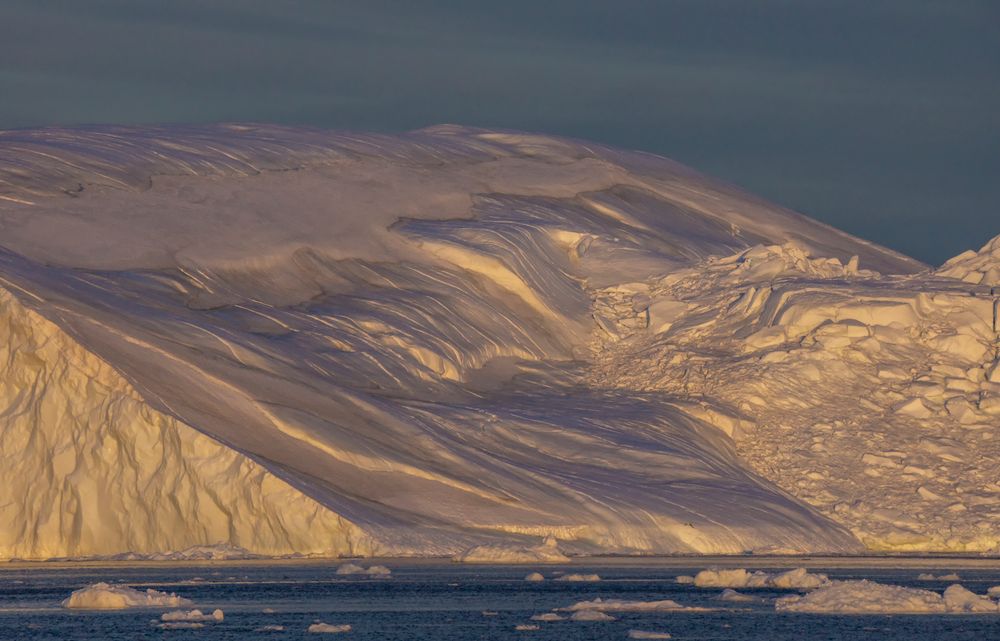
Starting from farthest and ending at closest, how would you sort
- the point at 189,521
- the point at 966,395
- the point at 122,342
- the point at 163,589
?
the point at 966,395 → the point at 122,342 → the point at 189,521 → the point at 163,589

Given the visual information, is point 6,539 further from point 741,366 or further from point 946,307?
point 946,307

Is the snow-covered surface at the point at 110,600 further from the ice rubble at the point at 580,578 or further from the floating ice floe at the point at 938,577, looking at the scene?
the floating ice floe at the point at 938,577

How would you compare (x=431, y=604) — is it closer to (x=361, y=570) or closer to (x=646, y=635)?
(x=361, y=570)

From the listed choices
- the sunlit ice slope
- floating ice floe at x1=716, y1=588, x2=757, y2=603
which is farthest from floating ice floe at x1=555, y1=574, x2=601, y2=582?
the sunlit ice slope

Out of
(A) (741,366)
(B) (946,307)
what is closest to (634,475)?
(A) (741,366)

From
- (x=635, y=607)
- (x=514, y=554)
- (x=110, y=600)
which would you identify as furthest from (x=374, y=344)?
(x=110, y=600)

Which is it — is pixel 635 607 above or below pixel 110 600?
below

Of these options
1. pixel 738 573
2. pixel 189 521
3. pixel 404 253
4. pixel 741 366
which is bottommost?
pixel 738 573

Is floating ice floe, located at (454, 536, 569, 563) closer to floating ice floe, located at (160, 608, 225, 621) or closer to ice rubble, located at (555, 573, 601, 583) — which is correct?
ice rubble, located at (555, 573, 601, 583)
